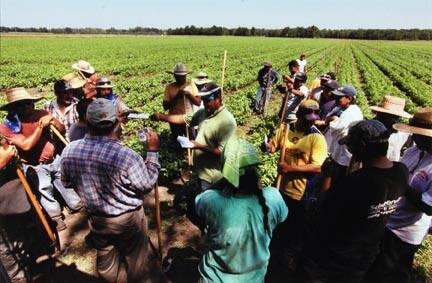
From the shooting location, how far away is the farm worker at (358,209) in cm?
244

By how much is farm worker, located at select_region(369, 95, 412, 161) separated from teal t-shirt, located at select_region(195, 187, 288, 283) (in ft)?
9.18

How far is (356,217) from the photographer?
250 centimetres

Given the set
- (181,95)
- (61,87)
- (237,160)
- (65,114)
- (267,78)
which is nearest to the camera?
(237,160)

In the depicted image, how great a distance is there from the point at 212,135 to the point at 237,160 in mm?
1944

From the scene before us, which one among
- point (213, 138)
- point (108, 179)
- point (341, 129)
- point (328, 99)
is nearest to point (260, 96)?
point (328, 99)

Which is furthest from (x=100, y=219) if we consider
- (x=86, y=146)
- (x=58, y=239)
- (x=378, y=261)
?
(x=378, y=261)

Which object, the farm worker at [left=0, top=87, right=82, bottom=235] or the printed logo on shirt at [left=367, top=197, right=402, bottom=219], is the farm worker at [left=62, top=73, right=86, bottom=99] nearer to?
the farm worker at [left=0, top=87, right=82, bottom=235]

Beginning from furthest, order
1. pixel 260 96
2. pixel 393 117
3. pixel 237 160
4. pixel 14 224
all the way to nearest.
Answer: pixel 260 96
pixel 393 117
pixel 14 224
pixel 237 160

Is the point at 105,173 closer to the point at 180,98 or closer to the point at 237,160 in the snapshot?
the point at 237,160

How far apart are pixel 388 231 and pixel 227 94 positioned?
1399 centimetres

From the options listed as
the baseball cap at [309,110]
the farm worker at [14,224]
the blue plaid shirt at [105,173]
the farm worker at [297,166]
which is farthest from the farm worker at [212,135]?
the farm worker at [14,224]

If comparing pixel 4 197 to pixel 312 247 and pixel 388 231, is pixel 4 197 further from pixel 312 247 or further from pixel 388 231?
pixel 388 231

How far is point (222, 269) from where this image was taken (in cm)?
242

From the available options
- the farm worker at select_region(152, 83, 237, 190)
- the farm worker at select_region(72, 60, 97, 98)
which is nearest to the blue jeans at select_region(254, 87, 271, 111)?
the farm worker at select_region(72, 60, 97, 98)
